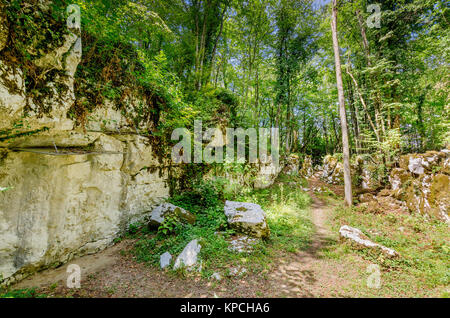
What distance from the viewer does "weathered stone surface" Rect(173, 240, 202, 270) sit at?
146 inches

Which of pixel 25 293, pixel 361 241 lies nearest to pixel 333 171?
pixel 361 241

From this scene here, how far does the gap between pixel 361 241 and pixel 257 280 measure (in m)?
3.55

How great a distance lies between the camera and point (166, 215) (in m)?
5.14

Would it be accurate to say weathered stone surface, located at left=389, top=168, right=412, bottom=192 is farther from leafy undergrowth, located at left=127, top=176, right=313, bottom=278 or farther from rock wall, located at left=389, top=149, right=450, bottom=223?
leafy undergrowth, located at left=127, top=176, right=313, bottom=278

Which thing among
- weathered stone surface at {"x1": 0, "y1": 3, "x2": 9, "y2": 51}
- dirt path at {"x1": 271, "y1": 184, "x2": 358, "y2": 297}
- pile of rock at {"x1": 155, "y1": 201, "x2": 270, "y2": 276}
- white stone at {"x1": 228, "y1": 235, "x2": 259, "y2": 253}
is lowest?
dirt path at {"x1": 271, "y1": 184, "x2": 358, "y2": 297}

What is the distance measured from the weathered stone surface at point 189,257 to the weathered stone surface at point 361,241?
4.56 metres

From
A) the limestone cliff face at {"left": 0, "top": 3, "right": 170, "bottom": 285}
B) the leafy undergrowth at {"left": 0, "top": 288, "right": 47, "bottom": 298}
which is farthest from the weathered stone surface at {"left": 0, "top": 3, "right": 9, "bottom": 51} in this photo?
the leafy undergrowth at {"left": 0, "top": 288, "right": 47, "bottom": 298}

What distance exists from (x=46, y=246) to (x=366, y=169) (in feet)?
48.3

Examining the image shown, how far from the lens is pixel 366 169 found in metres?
10.6

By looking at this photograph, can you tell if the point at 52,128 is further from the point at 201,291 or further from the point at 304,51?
the point at 304,51

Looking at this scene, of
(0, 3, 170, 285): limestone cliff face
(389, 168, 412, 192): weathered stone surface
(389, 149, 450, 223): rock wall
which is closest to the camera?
(0, 3, 170, 285): limestone cliff face

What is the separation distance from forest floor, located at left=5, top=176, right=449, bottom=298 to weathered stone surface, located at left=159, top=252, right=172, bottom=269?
132 millimetres
